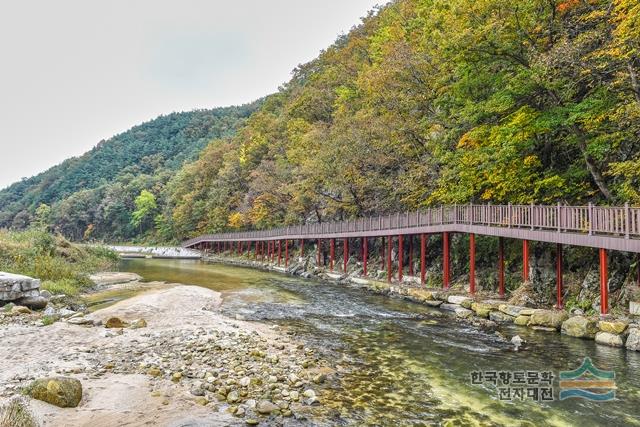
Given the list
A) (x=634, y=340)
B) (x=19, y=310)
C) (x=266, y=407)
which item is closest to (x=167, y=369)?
(x=266, y=407)

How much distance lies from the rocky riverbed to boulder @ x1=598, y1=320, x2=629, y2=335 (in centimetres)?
782

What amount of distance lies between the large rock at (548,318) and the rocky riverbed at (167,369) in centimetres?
757

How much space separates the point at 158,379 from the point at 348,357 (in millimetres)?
4169

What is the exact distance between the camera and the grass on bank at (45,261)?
1694 centimetres

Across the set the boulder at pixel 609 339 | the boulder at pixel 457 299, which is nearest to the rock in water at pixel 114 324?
the boulder at pixel 457 299

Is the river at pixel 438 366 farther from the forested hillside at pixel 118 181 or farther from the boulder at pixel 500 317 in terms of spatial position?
the forested hillside at pixel 118 181

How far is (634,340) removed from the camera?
958 cm

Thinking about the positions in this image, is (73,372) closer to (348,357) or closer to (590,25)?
(348,357)

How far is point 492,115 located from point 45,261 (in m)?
22.4

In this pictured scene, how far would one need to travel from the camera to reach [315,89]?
48938mm

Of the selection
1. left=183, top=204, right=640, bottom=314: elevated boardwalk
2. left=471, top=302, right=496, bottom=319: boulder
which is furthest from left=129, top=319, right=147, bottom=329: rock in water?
left=183, top=204, right=640, bottom=314: elevated boardwalk

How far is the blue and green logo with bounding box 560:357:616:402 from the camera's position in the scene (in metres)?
7.05

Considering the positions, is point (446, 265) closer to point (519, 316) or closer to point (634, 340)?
point (519, 316)

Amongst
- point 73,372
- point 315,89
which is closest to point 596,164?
point 73,372
